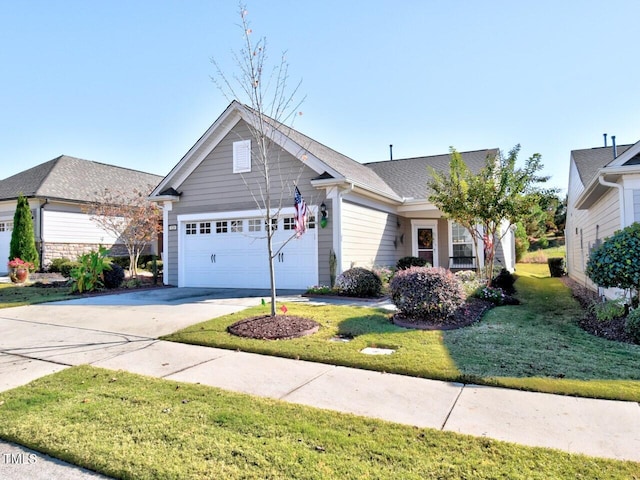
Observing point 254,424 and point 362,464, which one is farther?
point 254,424

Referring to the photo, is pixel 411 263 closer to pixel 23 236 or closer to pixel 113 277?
pixel 113 277

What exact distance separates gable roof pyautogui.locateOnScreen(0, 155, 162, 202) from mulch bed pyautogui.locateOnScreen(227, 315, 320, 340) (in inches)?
620

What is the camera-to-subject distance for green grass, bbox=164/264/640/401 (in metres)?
4.30

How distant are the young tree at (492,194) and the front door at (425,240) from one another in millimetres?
5396

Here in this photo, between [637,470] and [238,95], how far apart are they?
298 inches

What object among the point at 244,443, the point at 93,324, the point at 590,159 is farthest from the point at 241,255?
the point at 590,159

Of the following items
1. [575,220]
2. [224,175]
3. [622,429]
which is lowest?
[622,429]

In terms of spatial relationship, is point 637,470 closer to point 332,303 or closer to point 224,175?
point 332,303

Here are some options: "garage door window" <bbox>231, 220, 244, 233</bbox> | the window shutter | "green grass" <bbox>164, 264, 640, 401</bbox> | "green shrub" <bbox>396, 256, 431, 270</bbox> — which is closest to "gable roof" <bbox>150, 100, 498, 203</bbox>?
the window shutter

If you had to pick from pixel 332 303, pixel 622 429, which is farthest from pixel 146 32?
pixel 622 429

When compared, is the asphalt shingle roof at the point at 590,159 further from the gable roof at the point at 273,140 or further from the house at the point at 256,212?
the gable roof at the point at 273,140

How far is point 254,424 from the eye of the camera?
3.27 meters

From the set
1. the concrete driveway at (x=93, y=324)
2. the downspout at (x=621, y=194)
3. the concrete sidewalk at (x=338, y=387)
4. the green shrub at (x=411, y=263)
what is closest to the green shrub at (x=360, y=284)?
the concrete driveway at (x=93, y=324)

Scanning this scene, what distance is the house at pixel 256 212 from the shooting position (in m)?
11.9
